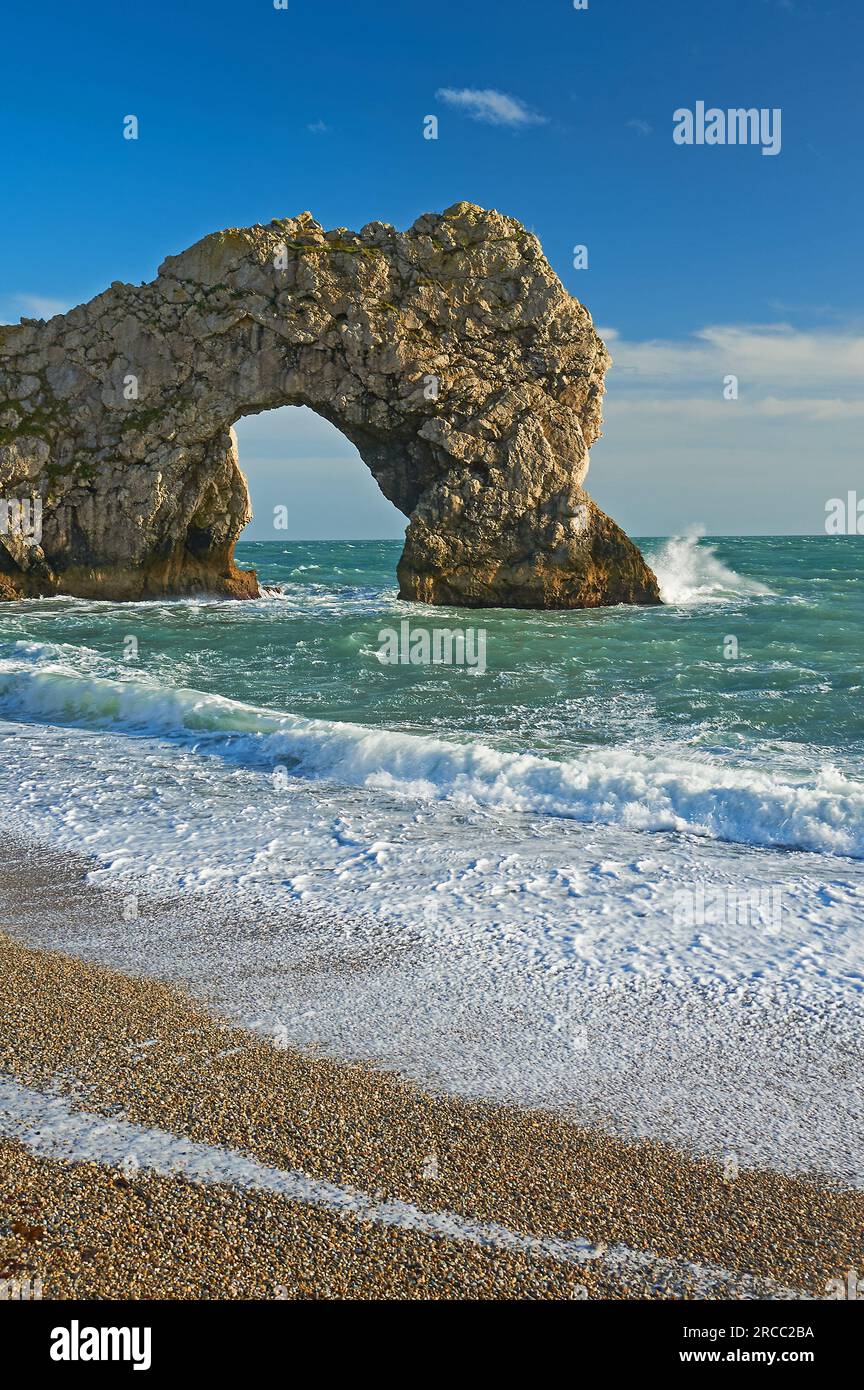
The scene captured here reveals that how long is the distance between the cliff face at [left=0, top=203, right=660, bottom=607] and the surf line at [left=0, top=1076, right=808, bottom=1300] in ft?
97.8

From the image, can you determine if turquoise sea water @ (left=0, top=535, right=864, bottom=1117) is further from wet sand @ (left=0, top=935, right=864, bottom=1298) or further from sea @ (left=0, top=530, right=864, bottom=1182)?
wet sand @ (left=0, top=935, right=864, bottom=1298)

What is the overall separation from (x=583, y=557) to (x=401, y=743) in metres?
23.0

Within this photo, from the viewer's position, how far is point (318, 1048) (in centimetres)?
517

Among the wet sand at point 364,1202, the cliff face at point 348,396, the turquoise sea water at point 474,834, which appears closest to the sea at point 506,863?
the turquoise sea water at point 474,834

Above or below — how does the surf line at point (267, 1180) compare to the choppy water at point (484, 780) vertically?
below

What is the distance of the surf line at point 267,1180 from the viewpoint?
11.4 feet

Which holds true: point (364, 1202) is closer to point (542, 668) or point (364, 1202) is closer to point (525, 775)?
point (525, 775)

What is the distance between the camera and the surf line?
137 inches

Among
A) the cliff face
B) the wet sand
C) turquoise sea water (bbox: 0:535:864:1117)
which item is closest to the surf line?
the wet sand

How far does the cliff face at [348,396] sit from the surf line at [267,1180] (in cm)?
2982

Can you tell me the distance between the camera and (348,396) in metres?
32.8

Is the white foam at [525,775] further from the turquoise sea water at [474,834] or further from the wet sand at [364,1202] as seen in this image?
the wet sand at [364,1202]

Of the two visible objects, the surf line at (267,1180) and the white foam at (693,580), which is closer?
the surf line at (267,1180)
